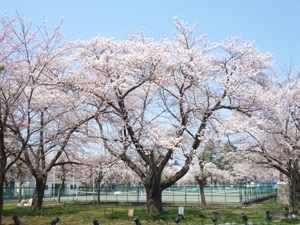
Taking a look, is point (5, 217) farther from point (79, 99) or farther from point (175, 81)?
point (175, 81)

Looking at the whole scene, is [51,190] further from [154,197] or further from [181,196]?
[154,197]

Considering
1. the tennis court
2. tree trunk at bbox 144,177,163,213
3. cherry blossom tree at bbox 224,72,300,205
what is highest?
cherry blossom tree at bbox 224,72,300,205

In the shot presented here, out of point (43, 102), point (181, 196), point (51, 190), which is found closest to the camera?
point (43, 102)

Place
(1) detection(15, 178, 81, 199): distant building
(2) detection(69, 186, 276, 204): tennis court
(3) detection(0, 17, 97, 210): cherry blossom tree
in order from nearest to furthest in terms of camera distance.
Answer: (3) detection(0, 17, 97, 210): cherry blossom tree, (2) detection(69, 186, 276, 204): tennis court, (1) detection(15, 178, 81, 199): distant building

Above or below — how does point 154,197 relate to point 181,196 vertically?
above

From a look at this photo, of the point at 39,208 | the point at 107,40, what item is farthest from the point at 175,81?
the point at 39,208

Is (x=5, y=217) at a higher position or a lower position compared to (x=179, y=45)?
lower

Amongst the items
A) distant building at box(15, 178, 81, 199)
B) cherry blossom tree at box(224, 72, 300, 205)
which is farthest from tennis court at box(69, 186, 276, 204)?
cherry blossom tree at box(224, 72, 300, 205)

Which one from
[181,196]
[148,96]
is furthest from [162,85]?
[181,196]

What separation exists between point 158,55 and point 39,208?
11.6 metres

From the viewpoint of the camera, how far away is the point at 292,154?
1880 centimetres

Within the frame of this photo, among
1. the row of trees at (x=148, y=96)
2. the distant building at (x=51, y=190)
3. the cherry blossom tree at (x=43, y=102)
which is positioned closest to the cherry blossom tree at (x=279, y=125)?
the row of trees at (x=148, y=96)

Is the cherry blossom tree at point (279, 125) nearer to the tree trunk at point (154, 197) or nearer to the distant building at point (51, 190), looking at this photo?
the tree trunk at point (154, 197)

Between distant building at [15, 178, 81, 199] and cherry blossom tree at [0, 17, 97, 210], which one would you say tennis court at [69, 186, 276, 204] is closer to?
distant building at [15, 178, 81, 199]
